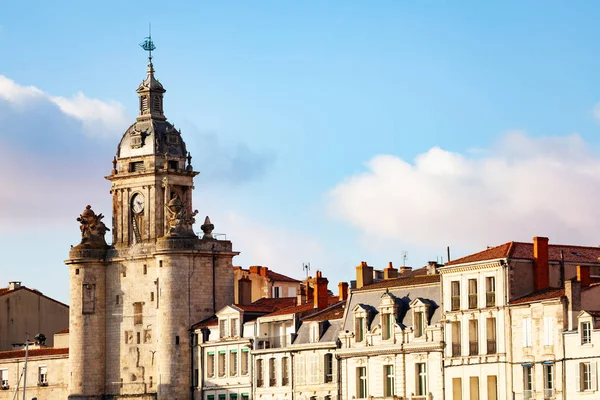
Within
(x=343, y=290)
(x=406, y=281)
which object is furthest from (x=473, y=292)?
(x=343, y=290)

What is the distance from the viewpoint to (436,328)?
92.5 meters

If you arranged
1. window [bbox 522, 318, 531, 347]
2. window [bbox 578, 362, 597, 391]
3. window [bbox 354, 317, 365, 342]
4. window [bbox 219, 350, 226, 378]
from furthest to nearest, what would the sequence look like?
window [bbox 219, 350, 226, 378], window [bbox 354, 317, 365, 342], window [bbox 522, 318, 531, 347], window [bbox 578, 362, 597, 391]

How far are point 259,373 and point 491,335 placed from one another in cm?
2213

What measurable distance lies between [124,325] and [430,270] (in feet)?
80.0

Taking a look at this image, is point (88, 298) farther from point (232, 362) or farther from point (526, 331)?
point (526, 331)

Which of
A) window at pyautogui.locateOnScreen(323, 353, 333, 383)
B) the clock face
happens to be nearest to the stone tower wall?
the clock face

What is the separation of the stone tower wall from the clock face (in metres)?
4.36

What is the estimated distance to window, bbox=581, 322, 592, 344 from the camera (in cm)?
8268

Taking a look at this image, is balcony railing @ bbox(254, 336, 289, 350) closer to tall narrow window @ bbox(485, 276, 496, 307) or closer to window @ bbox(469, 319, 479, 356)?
window @ bbox(469, 319, 479, 356)

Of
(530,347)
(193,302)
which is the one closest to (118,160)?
(193,302)

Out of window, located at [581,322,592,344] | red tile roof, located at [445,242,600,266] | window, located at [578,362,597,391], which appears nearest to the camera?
window, located at [578,362,597,391]

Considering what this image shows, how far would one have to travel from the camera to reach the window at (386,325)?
96.2 metres

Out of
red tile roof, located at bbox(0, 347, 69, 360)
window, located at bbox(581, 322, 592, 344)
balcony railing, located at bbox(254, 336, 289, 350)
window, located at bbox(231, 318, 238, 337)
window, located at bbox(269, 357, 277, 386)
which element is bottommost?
window, located at bbox(269, 357, 277, 386)

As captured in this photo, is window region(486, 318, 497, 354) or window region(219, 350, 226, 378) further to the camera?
window region(219, 350, 226, 378)
